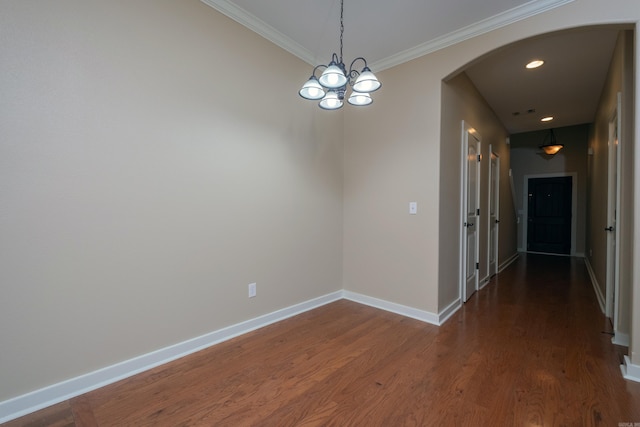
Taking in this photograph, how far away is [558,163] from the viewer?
6.86 m

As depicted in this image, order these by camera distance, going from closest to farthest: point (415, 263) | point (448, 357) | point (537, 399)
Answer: point (537, 399)
point (448, 357)
point (415, 263)

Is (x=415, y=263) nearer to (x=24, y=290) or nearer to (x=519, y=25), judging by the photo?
(x=519, y=25)

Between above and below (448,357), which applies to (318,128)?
above

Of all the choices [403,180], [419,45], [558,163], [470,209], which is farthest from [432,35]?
[558,163]

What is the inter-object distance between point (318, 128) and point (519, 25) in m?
1.99

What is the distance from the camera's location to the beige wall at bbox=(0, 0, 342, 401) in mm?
1554

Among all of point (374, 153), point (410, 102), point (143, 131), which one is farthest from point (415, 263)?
point (143, 131)

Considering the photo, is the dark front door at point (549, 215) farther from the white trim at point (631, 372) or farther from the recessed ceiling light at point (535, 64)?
the white trim at point (631, 372)

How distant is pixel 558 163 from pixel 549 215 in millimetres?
1274

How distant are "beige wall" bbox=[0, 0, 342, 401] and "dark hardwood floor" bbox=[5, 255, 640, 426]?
32 centimetres

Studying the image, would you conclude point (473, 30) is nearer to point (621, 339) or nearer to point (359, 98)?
point (359, 98)

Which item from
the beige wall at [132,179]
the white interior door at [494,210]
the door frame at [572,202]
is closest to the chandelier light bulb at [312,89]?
the beige wall at [132,179]

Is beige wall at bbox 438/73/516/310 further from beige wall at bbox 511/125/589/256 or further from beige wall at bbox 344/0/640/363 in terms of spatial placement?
beige wall at bbox 511/125/589/256

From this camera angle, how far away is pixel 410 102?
302cm
